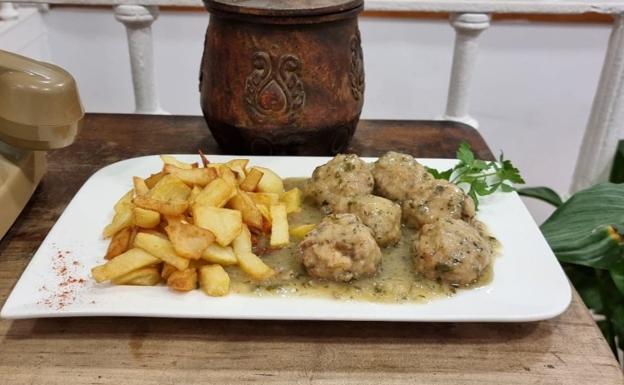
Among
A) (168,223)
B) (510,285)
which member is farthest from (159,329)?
(510,285)

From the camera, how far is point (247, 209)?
3.60 ft

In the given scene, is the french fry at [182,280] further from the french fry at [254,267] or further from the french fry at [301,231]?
the french fry at [301,231]

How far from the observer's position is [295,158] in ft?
4.54

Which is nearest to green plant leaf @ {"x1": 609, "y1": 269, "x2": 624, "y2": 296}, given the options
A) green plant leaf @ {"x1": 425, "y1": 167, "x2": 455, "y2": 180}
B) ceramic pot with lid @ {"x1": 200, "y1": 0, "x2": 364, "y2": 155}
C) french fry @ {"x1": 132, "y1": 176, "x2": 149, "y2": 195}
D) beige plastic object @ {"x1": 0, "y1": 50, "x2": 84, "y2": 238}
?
green plant leaf @ {"x1": 425, "y1": 167, "x2": 455, "y2": 180}

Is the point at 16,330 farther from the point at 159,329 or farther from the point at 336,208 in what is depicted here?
the point at 336,208

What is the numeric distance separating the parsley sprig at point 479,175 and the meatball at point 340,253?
33 cm

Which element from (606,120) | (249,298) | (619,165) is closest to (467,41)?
(606,120)

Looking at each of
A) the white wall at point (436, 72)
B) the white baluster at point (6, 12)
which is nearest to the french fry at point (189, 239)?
the white baluster at point (6, 12)

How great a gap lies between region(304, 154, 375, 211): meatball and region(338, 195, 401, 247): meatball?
0.17ft

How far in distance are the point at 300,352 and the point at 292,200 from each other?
38cm

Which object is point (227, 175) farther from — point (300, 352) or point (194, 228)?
point (300, 352)

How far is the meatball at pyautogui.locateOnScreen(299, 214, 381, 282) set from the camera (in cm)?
99

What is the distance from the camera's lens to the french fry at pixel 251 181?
1.18 meters

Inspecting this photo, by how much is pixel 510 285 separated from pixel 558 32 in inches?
94.4
